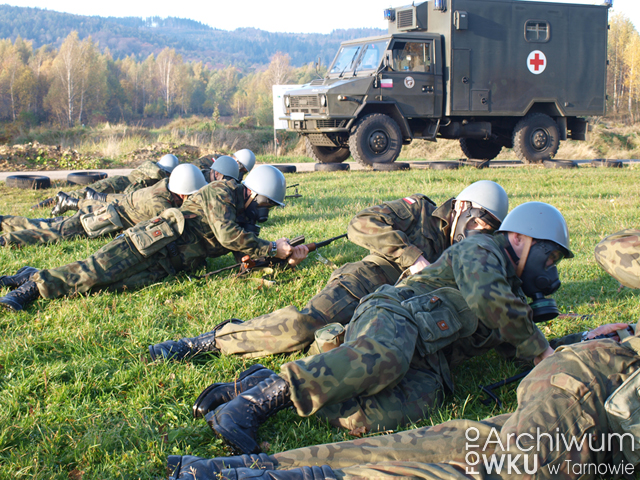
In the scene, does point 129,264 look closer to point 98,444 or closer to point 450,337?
point 98,444

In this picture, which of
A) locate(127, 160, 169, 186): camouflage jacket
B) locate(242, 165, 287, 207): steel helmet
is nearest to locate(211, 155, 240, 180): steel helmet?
locate(242, 165, 287, 207): steel helmet

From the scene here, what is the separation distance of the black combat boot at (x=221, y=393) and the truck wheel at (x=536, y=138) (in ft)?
44.7

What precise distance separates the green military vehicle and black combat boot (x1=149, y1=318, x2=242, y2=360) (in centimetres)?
1001

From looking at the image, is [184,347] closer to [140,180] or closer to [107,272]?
[107,272]

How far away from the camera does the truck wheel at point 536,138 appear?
14.7 metres

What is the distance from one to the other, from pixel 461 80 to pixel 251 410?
1274cm

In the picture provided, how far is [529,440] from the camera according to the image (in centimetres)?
206

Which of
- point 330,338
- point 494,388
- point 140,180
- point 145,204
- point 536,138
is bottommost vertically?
point 494,388

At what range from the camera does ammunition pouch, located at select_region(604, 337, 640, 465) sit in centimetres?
205

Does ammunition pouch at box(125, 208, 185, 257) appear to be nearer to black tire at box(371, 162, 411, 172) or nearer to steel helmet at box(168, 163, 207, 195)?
steel helmet at box(168, 163, 207, 195)

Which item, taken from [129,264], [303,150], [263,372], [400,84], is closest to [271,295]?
[129,264]

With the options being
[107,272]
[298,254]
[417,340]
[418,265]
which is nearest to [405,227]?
[418,265]

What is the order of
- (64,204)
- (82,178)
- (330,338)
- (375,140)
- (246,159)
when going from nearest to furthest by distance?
(330,338) → (64,204) → (246,159) → (82,178) → (375,140)

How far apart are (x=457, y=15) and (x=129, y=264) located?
11.3 metres
